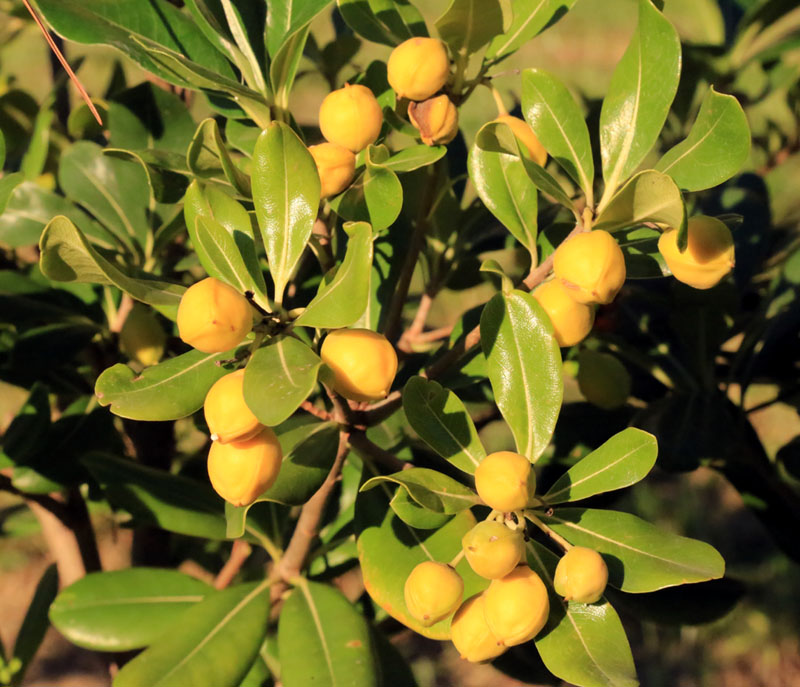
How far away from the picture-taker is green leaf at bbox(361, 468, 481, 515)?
2.37 feet

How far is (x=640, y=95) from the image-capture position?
78cm

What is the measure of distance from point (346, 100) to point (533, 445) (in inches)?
14.7

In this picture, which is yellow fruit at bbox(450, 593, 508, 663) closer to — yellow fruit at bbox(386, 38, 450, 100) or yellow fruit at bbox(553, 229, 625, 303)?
yellow fruit at bbox(553, 229, 625, 303)

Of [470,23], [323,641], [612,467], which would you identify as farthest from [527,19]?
[323,641]

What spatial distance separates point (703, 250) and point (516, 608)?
0.34m

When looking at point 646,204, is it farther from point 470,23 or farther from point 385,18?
point 385,18

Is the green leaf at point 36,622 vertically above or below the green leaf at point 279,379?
below

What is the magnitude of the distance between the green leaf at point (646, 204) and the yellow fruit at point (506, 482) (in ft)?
0.73

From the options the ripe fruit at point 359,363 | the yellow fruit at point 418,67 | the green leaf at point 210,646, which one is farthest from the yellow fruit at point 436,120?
the green leaf at point 210,646

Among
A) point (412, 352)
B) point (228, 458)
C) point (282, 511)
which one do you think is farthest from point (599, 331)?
point (228, 458)

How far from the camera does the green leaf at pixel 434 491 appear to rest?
722 mm

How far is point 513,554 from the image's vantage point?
710 mm

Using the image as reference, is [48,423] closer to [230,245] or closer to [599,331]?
[230,245]

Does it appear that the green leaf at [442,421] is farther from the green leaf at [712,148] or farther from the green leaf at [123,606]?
the green leaf at [123,606]
